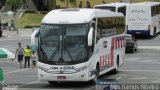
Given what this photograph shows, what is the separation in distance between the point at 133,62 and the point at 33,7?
5675cm

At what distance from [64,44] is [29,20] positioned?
5650 cm

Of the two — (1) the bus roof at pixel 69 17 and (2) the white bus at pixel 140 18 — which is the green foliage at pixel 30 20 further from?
(1) the bus roof at pixel 69 17

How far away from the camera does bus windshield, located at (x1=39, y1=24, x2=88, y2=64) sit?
2584 cm

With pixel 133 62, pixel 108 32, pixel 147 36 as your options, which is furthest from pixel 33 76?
pixel 147 36

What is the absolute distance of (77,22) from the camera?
2641cm

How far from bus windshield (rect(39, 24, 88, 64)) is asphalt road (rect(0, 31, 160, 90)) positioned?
137 cm

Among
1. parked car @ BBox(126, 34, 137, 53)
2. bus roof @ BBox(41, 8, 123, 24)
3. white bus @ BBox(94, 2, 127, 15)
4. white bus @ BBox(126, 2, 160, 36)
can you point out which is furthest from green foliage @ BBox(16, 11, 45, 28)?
bus roof @ BBox(41, 8, 123, 24)

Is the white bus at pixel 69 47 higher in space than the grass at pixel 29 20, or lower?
higher

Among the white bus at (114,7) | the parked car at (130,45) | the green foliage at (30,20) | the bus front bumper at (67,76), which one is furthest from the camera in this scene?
the green foliage at (30,20)

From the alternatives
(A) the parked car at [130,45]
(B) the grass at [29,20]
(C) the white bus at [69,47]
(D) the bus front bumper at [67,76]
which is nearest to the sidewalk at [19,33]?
(B) the grass at [29,20]

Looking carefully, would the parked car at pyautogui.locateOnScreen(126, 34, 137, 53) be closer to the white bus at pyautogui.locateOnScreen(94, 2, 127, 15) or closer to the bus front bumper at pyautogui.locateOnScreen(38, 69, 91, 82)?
the white bus at pyautogui.locateOnScreen(94, 2, 127, 15)

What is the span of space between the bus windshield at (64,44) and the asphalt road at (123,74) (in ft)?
4.49

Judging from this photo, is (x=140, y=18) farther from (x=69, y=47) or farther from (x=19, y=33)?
(x=69, y=47)

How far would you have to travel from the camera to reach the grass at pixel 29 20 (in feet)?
259
